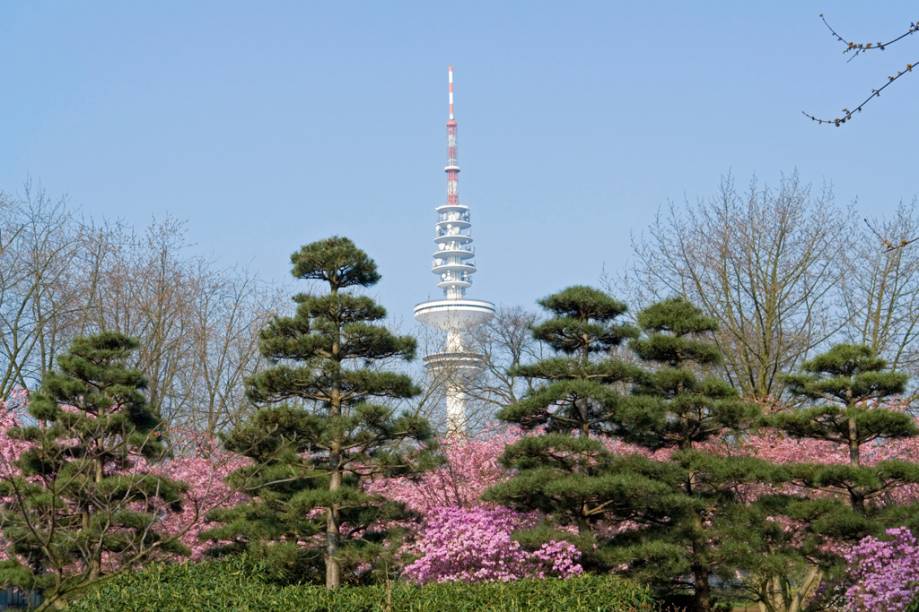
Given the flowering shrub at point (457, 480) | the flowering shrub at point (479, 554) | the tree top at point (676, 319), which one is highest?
the tree top at point (676, 319)

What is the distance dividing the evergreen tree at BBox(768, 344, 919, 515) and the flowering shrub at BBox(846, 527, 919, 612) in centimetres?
96

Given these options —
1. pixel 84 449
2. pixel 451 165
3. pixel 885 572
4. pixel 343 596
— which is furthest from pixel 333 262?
pixel 451 165

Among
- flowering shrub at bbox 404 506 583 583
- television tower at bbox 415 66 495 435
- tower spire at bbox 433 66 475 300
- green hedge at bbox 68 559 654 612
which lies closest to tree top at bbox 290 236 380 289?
flowering shrub at bbox 404 506 583 583

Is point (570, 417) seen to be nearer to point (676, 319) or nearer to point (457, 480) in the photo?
point (676, 319)

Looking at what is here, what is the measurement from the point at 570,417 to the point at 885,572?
5.14 m

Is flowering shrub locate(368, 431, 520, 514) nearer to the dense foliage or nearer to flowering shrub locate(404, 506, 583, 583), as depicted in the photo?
the dense foliage

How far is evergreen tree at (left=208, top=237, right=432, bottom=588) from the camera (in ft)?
50.4

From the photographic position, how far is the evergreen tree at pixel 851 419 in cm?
1484

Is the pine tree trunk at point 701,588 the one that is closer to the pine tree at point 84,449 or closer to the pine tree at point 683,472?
the pine tree at point 683,472

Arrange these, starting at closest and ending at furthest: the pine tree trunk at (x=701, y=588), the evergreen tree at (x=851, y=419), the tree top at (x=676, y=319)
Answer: the evergreen tree at (x=851, y=419) < the pine tree trunk at (x=701, y=588) < the tree top at (x=676, y=319)

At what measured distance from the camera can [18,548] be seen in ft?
53.2

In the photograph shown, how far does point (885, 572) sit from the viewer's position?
12039mm

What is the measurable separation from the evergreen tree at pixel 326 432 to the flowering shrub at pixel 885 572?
6095 mm

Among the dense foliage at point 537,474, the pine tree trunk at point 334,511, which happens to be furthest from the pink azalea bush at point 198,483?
the pine tree trunk at point 334,511
